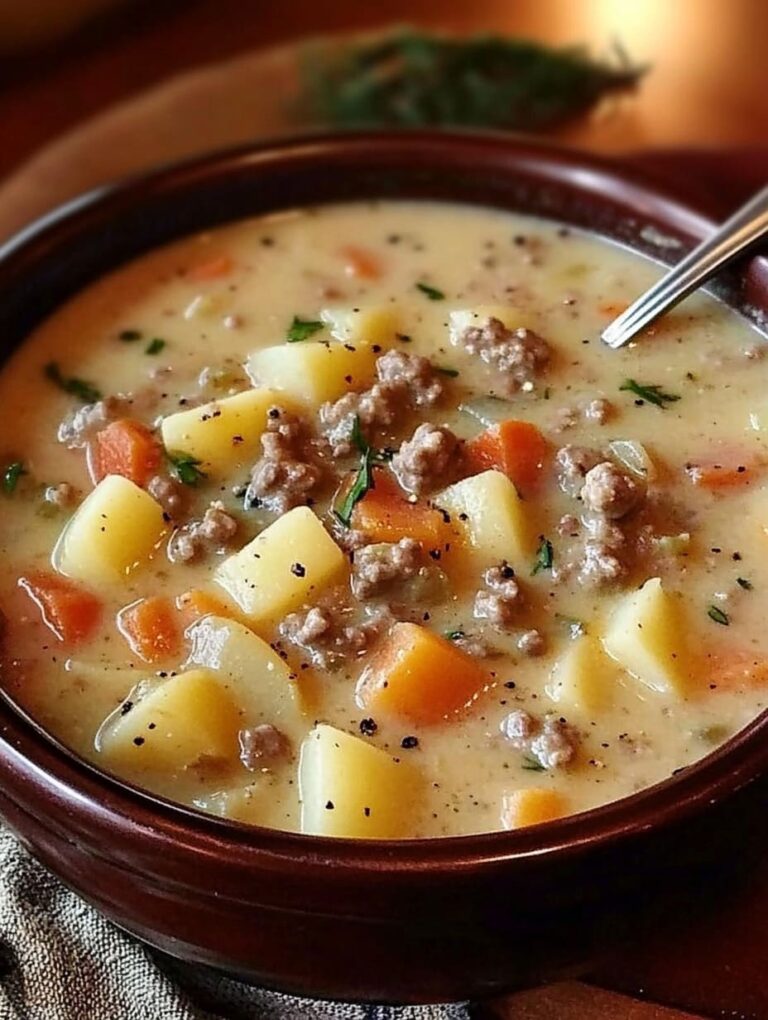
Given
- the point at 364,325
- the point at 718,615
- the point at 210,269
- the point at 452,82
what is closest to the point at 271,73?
the point at 452,82

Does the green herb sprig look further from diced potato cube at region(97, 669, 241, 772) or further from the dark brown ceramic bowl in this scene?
the dark brown ceramic bowl

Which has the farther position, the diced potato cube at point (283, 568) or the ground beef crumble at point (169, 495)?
the ground beef crumble at point (169, 495)

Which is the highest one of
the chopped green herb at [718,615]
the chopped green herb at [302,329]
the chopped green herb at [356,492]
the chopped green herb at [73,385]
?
the chopped green herb at [302,329]

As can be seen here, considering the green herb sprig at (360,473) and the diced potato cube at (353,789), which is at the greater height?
the green herb sprig at (360,473)

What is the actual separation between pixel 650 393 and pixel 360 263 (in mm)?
596

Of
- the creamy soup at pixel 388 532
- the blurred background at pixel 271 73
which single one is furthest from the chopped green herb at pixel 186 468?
the blurred background at pixel 271 73

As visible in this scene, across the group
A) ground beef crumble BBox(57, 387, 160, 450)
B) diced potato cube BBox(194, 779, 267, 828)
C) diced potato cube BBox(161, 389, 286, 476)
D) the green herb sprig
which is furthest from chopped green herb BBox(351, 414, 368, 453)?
diced potato cube BBox(194, 779, 267, 828)

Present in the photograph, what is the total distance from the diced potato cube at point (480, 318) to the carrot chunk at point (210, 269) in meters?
0.43

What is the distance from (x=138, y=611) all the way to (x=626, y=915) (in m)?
0.76

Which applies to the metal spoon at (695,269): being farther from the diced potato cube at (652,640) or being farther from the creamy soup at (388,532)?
the diced potato cube at (652,640)

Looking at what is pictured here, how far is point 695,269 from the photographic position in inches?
89.6

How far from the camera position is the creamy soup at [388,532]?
1.78 m

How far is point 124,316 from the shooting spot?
8.01 ft

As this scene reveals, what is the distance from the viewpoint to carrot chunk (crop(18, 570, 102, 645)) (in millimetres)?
1938
